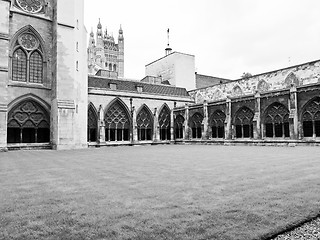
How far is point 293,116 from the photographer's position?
20.2 m

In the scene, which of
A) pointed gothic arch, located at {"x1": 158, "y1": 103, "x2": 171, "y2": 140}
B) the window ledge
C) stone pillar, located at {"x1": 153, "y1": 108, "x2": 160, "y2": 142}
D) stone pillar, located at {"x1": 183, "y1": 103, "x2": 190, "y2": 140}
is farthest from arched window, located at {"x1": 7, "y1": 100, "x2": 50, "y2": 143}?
stone pillar, located at {"x1": 183, "y1": 103, "x2": 190, "y2": 140}

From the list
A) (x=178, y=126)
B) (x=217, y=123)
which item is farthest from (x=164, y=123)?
(x=217, y=123)

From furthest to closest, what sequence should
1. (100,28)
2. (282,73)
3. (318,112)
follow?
(100,28), (282,73), (318,112)

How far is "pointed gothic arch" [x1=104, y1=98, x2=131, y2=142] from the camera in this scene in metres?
27.8

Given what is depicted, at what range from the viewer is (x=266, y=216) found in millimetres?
3664

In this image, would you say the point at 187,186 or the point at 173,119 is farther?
the point at 173,119

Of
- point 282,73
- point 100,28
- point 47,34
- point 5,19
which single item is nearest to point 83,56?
point 47,34

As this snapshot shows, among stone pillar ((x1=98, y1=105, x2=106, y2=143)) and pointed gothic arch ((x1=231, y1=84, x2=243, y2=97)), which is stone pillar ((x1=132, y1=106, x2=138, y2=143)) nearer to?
stone pillar ((x1=98, y1=105, x2=106, y2=143))

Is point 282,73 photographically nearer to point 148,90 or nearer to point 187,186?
point 148,90

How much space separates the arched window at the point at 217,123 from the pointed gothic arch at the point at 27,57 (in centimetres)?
1813

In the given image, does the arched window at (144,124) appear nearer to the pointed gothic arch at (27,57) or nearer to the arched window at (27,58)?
the pointed gothic arch at (27,57)

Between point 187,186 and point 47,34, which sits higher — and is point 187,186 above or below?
below

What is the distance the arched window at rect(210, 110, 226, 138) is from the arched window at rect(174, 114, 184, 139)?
491cm

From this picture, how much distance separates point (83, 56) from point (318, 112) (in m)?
21.7
